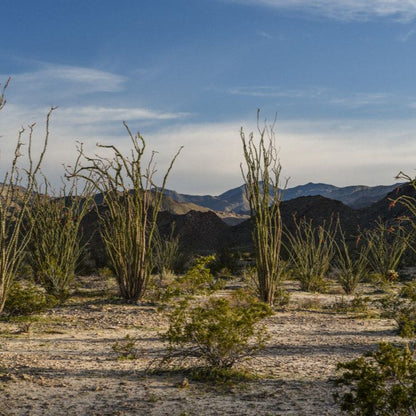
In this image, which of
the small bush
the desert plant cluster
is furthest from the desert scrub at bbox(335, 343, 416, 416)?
the small bush

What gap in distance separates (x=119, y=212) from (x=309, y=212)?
94.1 ft

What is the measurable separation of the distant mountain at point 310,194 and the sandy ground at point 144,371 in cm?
6732

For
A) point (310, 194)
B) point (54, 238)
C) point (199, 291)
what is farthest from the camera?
point (310, 194)

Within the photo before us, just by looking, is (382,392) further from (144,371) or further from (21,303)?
(21,303)

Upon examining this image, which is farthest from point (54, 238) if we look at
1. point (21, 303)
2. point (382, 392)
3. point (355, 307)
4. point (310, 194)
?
point (310, 194)

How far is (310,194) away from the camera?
12925 cm

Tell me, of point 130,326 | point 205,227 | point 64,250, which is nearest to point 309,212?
point 205,227

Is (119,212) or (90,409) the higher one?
(119,212)

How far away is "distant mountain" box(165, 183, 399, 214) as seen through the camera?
83375 mm

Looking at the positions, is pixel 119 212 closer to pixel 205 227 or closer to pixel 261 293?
pixel 261 293

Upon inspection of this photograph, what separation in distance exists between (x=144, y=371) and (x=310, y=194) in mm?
126566

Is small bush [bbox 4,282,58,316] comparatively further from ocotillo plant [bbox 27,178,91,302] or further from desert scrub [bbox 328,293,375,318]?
desert scrub [bbox 328,293,375,318]

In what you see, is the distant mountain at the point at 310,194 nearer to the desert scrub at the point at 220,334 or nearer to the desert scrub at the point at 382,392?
the desert scrub at the point at 220,334

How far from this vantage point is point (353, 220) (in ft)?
115
